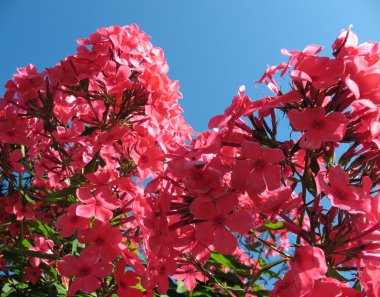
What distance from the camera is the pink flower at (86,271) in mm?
1690

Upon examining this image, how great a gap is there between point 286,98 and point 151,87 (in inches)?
35.1

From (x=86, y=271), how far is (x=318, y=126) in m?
1.15

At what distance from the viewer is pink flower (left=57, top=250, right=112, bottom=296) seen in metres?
1.69

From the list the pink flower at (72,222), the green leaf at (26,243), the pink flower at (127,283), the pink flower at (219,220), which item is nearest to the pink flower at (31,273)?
the green leaf at (26,243)

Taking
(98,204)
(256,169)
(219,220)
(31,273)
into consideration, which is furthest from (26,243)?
(256,169)

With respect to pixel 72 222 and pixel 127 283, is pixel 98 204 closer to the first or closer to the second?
pixel 72 222

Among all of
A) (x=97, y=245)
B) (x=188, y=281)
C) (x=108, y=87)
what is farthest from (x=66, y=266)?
(x=108, y=87)

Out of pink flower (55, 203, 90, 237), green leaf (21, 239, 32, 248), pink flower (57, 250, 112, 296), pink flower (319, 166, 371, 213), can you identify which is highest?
green leaf (21, 239, 32, 248)

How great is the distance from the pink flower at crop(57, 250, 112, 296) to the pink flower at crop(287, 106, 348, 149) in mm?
1013

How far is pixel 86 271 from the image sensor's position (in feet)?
5.63

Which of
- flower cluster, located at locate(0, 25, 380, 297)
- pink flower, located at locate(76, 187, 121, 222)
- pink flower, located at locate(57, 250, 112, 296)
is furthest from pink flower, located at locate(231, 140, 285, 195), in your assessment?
pink flower, located at locate(57, 250, 112, 296)

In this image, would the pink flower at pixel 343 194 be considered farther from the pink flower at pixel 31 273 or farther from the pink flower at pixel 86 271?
the pink flower at pixel 31 273

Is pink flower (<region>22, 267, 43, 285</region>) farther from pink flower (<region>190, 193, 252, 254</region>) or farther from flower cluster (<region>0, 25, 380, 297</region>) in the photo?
pink flower (<region>190, 193, 252, 254</region>)

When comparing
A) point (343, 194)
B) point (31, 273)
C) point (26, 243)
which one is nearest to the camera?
point (343, 194)
